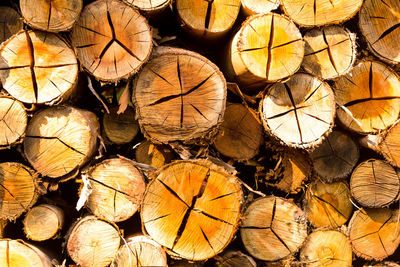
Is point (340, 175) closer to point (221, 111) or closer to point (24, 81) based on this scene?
point (221, 111)

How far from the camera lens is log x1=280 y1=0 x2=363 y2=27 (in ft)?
8.01

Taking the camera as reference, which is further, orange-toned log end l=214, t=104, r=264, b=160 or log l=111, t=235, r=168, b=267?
orange-toned log end l=214, t=104, r=264, b=160

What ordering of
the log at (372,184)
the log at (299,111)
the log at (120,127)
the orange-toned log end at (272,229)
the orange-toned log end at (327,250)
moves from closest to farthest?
the log at (299,111)
the orange-toned log end at (272,229)
the log at (120,127)
the orange-toned log end at (327,250)
the log at (372,184)

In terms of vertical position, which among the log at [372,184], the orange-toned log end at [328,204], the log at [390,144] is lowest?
the orange-toned log end at [328,204]

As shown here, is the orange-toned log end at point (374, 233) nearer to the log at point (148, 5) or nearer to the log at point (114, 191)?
the log at point (114, 191)

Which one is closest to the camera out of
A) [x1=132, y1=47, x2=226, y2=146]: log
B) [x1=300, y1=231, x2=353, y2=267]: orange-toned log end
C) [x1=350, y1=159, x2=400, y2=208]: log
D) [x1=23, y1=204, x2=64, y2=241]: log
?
[x1=132, y1=47, x2=226, y2=146]: log

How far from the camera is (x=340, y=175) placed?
9.33ft

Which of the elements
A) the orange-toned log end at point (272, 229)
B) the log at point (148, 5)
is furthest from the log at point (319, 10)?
the orange-toned log end at point (272, 229)

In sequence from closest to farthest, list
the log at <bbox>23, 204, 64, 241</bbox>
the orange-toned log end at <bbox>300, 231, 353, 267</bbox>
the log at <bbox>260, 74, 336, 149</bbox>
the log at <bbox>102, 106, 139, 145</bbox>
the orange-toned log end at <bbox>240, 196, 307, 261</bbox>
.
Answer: the log at <bbox>23, 204, 64, 241</bbox>
the log at <bbox>260, 74, 336, 149</bbox>
the orange-toned log end at <bbox>240, 196, 307, 261</bbox>
the log at <bbox>102, 106, 139, 145</bbox>
the orange-toned log end at <bbox>300, 231, 353, 267</bbox>

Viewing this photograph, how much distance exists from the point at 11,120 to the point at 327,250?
8.38 feet

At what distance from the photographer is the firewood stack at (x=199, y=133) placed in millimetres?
2100

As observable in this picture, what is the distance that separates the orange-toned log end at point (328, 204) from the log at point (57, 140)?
1.88 meters

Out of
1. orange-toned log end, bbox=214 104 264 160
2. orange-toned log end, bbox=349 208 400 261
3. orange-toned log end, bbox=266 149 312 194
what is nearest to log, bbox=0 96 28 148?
orange-toned log end, bbox=214 104 264 160

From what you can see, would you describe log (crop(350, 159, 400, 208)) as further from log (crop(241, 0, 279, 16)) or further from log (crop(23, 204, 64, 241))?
log (crop(23, 204, 64, 241))
